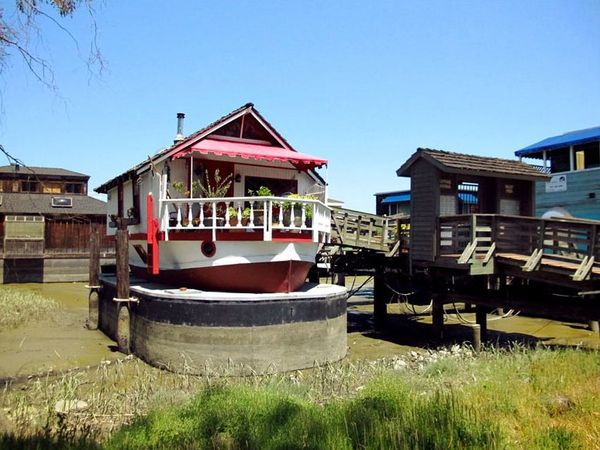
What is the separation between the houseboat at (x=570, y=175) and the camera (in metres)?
22.4

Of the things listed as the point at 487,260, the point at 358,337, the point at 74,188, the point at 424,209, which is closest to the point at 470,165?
the point at 424,209

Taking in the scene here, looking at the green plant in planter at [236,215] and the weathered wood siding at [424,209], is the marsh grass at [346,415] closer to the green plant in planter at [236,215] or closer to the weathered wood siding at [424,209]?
the green plant in planter at [236,215]

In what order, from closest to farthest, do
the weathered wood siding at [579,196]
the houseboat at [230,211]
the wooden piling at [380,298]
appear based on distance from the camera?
the houseboat at [230,211], the wooden piling at [380,298], the weathered wood siding at [579,196]

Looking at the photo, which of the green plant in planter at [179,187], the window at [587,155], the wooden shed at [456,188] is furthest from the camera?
the window at [587,155]

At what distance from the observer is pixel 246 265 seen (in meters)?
13.5

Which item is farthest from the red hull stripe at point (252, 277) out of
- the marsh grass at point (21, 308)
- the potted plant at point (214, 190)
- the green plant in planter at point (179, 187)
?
the marsh grass at point (21, 308)

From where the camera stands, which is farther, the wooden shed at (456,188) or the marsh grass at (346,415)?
the wooden shed at (456,188)

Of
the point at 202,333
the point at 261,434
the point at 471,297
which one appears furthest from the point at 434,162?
the point at 261,434

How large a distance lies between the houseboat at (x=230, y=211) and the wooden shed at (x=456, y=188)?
3.26 meters

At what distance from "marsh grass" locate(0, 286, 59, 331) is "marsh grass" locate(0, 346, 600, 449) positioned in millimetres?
10313

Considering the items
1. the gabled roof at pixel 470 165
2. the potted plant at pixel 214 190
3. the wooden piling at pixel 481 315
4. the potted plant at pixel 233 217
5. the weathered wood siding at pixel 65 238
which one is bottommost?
the wooden piling at pixel 481 315

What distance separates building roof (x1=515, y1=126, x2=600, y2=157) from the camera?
22469mm

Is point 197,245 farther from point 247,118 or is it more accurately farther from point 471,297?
point 471,297

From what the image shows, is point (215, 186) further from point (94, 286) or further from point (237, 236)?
point (94, 286)
